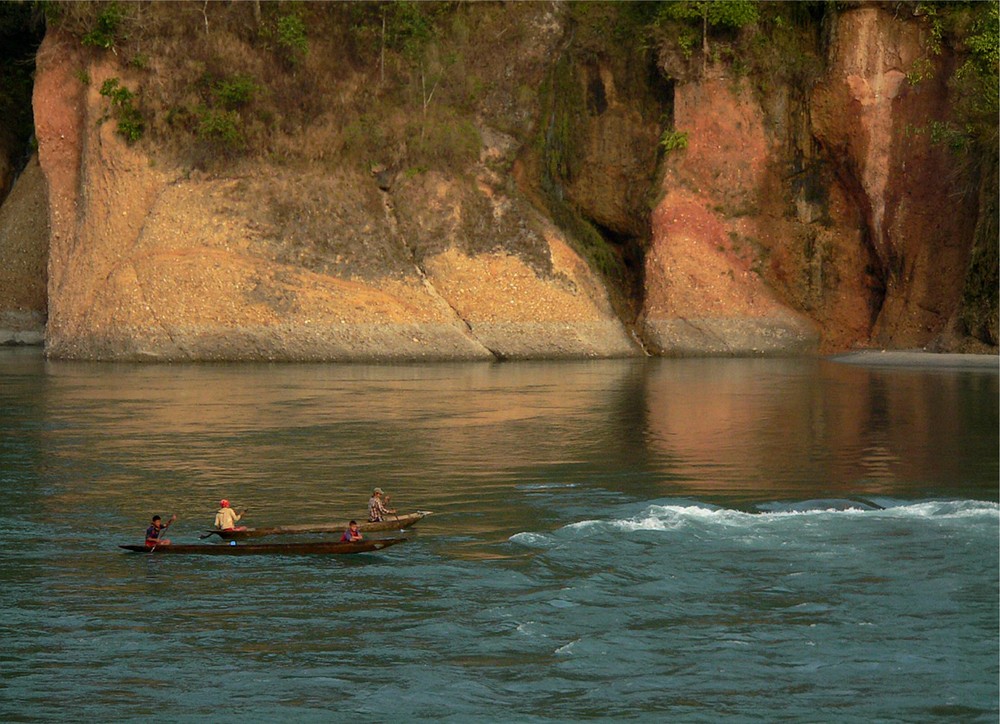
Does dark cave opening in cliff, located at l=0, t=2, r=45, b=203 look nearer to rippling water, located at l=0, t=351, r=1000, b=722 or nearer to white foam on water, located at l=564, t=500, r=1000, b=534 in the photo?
rippling water, located at l=0, t=351, r=1000, b=722

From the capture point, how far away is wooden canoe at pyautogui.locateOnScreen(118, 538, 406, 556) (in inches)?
789

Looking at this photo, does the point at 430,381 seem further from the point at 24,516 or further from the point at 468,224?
the point at 24,516

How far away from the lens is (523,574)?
742 inches

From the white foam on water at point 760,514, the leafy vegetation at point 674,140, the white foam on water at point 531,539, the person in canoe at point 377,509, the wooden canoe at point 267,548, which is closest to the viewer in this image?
the wooden canoe at point 267,548

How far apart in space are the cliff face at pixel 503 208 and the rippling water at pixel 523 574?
24405 millimetres

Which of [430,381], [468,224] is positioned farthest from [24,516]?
[468,224]

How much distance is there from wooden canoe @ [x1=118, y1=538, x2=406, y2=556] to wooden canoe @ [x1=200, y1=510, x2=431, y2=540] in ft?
1.25

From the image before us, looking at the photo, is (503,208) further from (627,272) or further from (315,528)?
(315,528)

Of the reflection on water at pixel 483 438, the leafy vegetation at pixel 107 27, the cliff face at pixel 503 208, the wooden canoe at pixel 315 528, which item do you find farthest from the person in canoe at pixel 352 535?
the leafy vegetation at pixel 107 27

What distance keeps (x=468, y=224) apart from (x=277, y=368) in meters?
11.8

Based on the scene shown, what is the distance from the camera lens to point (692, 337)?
62250 millimetres

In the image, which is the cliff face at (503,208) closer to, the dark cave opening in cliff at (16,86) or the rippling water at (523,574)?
the dark cave opening in cliff at (16,86)

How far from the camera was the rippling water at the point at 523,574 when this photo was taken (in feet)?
47.8

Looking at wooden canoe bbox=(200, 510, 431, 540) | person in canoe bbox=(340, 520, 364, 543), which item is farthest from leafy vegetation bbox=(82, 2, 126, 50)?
person in canoe bbox=(340, 520, 364, 543)
